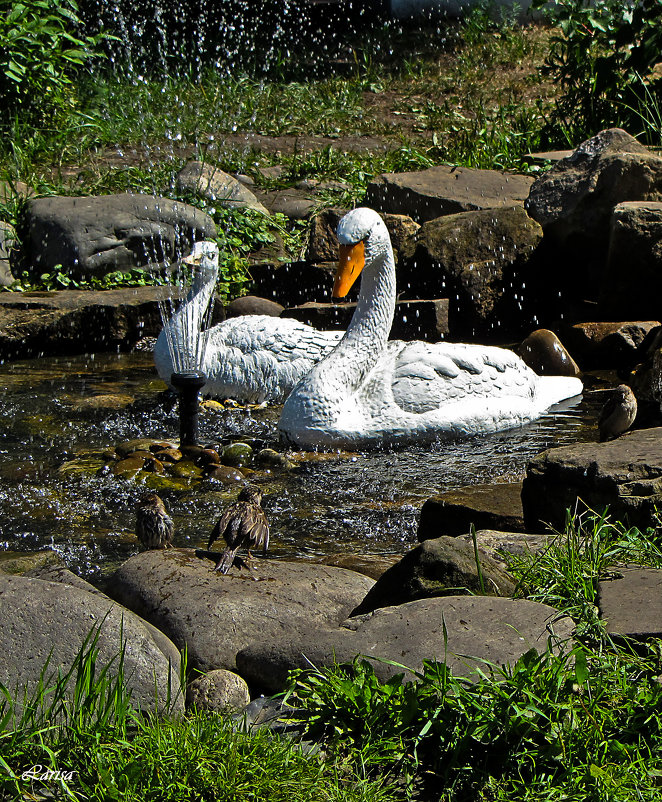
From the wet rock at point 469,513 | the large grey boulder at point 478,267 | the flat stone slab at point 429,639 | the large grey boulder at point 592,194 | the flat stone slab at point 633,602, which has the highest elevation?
the large grey boulder at point 592,194

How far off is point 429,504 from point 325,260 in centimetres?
534

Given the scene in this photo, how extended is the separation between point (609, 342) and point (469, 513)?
161 inches

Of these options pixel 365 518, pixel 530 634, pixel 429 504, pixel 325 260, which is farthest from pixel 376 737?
pixel 325 260

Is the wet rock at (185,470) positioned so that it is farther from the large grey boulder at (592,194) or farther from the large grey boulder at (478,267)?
the large grey boulder at (592,194)

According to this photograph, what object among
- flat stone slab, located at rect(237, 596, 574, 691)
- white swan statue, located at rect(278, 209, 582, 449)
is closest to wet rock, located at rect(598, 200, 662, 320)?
white swan statue, located at rect(278, 209, 582, 449)

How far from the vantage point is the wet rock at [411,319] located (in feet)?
28.5

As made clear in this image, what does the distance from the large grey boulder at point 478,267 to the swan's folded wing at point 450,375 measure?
2.09 meters

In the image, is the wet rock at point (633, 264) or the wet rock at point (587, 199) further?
the wet rock at point (587, 199)

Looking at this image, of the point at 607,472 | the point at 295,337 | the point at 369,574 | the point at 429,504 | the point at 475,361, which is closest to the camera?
the point at 607,472

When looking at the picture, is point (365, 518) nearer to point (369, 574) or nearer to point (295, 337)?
point (369, 574)

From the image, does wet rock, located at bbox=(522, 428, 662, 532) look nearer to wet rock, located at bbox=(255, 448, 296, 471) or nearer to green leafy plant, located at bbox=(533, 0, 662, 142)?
wet rock, located at bbox=(255, 448, 296, 471)

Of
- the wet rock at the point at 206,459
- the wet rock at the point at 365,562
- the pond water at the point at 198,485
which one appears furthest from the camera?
the wet rock at the point at 206,459

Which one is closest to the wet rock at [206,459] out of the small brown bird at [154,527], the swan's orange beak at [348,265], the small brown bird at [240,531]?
the swan's orange beak at [348,265]

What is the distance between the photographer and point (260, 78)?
675 inches
